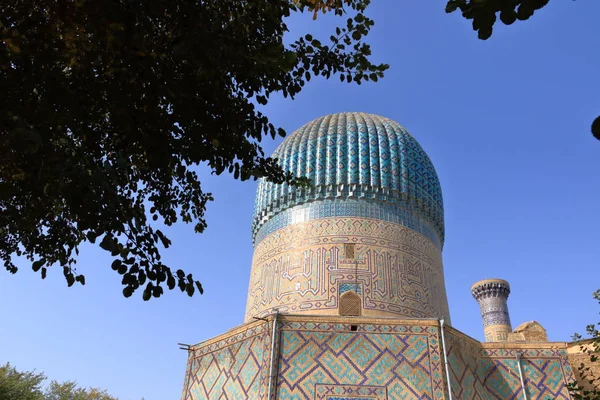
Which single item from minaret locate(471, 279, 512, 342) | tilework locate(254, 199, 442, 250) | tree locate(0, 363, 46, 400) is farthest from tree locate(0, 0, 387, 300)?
minaret locate(471, 279, 512, 342)

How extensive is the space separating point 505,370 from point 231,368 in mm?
4108

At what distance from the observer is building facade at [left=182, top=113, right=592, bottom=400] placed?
6.59 meters

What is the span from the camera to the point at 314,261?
8.90 m

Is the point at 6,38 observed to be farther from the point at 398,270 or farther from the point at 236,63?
the point at 398,270

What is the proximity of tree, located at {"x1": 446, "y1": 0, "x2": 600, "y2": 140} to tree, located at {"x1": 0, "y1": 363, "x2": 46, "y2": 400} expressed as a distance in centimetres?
1321

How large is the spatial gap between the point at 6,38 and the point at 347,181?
787 cm

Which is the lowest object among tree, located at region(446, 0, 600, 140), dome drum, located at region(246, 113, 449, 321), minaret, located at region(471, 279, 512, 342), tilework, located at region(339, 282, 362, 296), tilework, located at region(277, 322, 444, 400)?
tree, located at region(446, 0, 600, 140)

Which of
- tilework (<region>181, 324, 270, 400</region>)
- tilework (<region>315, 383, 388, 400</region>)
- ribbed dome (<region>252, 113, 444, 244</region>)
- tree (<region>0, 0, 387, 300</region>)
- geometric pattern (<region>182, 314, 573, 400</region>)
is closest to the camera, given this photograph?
tree (<region>0, 0, 387, 300</region>)

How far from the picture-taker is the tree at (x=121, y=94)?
217 cm

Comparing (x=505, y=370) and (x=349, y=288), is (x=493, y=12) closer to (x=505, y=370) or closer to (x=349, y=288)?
(x=505, y=370)

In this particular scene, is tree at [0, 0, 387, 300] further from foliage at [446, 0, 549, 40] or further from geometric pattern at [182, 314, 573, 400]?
geometric pattern at [182, 314, 573, 400]

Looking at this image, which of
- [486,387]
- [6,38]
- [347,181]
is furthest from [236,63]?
[347,181]

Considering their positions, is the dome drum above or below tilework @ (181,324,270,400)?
above

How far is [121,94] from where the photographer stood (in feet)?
8.27
